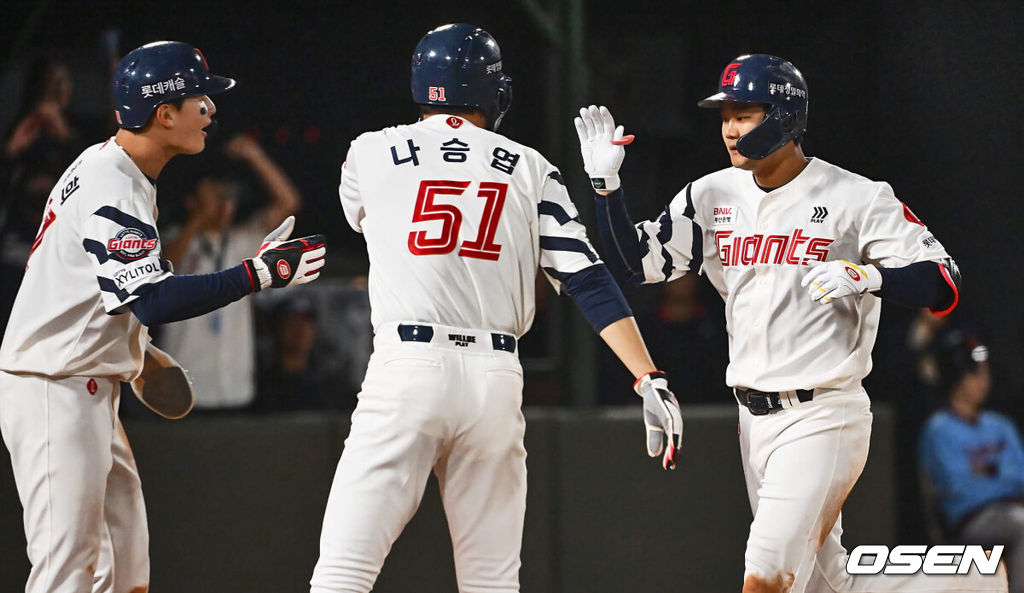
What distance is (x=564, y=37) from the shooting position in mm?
5617

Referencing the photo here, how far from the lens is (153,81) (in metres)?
4.03

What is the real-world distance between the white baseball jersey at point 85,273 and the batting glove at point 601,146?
1363 mm

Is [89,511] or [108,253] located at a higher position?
[108,253]

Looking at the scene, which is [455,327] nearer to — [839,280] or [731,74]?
[839,280]

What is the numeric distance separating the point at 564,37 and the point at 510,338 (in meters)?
2.49

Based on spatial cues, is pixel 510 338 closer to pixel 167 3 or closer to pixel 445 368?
pixel 445 368

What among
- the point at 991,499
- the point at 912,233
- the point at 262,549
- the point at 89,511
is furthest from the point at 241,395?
the point at 991,499

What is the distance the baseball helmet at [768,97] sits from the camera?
3980mm

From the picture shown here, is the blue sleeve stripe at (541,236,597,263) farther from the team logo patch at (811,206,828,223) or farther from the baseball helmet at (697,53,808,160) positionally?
the team logo patch at (811,206,828,223)

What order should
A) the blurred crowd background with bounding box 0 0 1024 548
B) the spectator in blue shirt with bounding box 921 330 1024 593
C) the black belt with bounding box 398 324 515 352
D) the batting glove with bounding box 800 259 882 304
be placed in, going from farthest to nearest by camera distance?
1. the spectator in blue shirt with bounding box 921 330 1024 593
2. the blurred crowd background with bounding box 0 0 1024 548
3. the batting glove with bounding box 800 259 882 304
4. the black belt with bounding box 398 324 515 352

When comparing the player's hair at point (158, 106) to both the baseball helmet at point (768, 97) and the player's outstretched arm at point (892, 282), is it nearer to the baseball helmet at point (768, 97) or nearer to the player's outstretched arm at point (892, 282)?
the baseball helmet at point (768, 97)

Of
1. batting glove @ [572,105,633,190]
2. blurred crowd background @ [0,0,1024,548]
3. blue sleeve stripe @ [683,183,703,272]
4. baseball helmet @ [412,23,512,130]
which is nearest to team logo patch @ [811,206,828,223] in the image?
blue sleeve stripe @ [683,183,703,272]

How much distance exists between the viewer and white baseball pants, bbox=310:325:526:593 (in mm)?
3297

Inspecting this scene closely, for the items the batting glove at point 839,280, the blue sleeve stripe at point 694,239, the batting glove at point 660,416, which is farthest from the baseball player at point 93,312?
the batting glove at point 839,280
